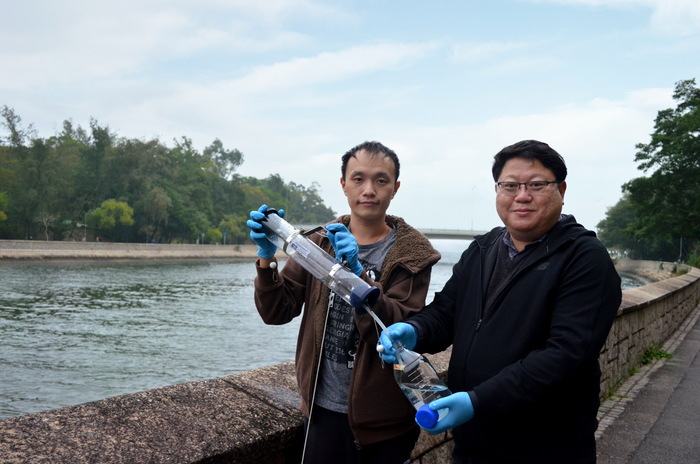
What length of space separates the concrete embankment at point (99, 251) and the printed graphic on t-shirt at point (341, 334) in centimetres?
4063

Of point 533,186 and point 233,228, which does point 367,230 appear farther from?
point 233,228

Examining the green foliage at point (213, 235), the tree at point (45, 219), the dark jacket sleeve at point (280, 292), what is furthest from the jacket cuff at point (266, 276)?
the green foliage at point (213, 235)

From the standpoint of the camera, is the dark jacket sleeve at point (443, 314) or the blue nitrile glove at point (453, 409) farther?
the dark jacket sleeve at point (443, 314)

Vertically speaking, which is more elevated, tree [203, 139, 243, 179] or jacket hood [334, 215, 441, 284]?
tree [203, 139, 243, 179]

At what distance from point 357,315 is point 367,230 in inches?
18.0

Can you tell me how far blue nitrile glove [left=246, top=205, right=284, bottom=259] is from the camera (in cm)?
201

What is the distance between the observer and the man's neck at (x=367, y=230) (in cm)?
221

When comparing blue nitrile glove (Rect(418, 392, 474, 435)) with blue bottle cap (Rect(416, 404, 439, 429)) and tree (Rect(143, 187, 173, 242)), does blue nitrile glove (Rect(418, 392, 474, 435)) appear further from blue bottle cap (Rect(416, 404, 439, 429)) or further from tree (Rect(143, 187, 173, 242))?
tree (Rect(143, 187, 173, 242))

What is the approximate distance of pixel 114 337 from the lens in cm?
1834

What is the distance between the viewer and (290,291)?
2244mm

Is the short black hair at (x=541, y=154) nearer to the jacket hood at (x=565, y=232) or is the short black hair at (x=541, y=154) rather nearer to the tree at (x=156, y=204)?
Result: the jacket hood at (x=565, y=232)

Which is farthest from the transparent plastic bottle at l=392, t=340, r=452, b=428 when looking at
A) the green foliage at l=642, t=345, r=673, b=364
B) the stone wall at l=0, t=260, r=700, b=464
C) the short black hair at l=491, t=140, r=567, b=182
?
the green foliage at l=642, t=345, r=673, b=364

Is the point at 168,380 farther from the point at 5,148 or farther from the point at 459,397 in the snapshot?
the point at 5,148

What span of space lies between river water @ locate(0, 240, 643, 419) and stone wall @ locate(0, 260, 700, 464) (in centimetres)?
1125
